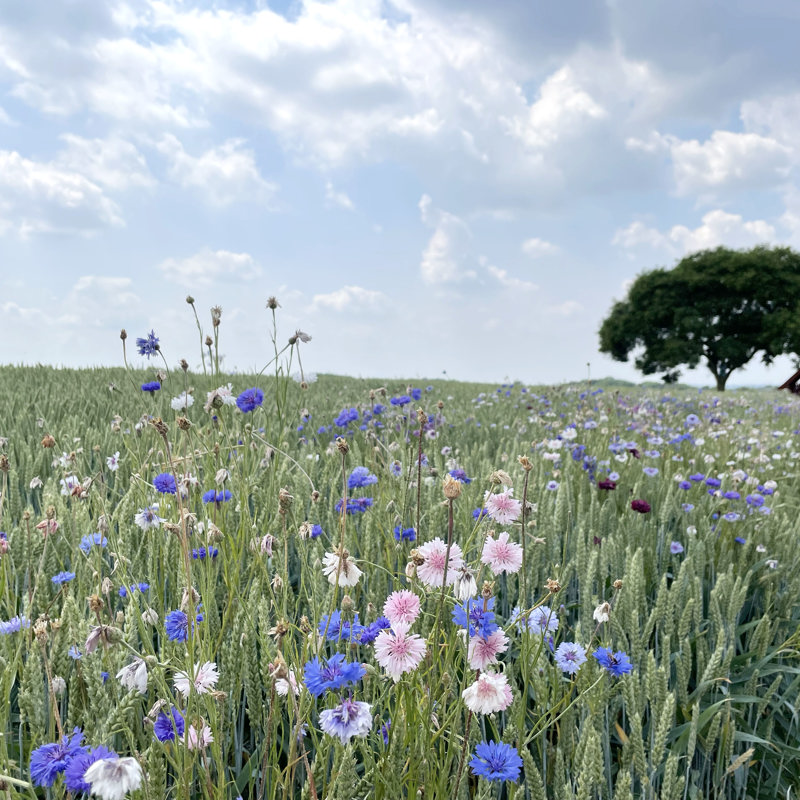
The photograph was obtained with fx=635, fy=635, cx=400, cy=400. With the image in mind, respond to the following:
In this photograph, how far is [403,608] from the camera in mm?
1024

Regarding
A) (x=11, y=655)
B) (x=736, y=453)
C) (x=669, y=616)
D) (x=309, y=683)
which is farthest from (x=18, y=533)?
(x=736, y=453)

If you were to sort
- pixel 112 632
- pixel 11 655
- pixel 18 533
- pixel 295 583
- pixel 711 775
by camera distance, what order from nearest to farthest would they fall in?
pixel 112 632 → pixel 11 655 → pixel 711 775 → pixel 18 533 → pixel 295 583

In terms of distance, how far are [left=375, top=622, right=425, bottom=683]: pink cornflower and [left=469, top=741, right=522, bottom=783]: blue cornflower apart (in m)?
0.25

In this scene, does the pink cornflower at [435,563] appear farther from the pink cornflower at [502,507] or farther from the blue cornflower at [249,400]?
the blue cornflower at [249,400]

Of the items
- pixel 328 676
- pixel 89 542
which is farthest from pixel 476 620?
pixel 89 542

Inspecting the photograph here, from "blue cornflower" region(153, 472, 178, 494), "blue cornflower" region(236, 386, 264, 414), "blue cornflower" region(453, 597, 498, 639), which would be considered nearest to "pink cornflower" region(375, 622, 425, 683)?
"blue cornflower" region(453, 597, 498, 639)

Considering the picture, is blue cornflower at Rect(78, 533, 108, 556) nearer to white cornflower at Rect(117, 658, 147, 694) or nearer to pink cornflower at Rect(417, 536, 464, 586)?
white cornflower at Rect(117, 658, 147, 694)

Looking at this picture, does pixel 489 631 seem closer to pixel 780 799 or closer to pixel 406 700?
pixel 406 700

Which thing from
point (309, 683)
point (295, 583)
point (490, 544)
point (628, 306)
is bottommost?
point (295, 583)

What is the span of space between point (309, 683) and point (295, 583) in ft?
4.89

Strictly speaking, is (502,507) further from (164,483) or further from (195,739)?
(164,483)

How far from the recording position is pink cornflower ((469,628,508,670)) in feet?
3.53

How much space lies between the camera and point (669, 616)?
6.36ft

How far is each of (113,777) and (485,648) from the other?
587 millimetres
